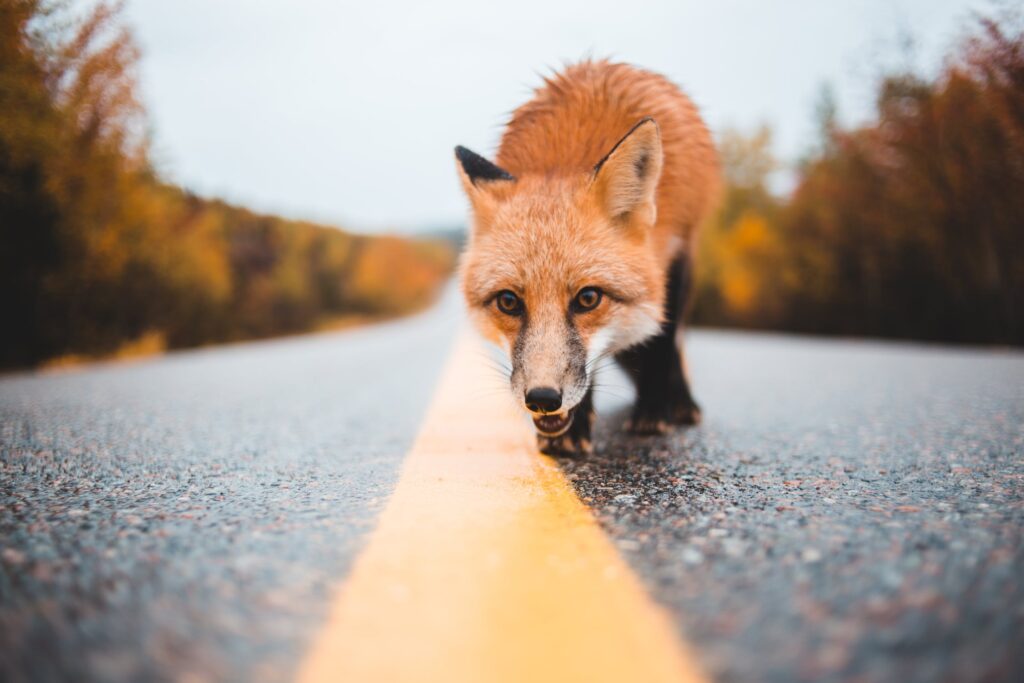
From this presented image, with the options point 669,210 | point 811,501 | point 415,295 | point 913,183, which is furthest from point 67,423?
point 415,295

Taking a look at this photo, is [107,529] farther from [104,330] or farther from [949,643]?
[104,330]

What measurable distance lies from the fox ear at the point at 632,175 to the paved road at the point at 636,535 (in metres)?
1.25

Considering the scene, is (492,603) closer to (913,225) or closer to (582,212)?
(582,212)

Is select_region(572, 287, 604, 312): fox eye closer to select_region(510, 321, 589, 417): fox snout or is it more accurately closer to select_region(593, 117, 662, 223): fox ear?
select_region(510, 321, 589, 417): fox snout

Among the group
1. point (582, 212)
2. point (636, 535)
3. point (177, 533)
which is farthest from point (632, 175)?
point (177, 533)

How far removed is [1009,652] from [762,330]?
26.9m

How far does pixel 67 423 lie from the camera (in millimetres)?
3773

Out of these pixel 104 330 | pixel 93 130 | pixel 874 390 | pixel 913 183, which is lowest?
pixel 104 330

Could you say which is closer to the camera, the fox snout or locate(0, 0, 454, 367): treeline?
the fox snout

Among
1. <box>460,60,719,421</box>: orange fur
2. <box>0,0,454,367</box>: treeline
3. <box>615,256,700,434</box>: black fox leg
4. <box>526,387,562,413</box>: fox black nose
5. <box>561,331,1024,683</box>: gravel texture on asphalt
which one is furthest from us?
<box>0,0,454,367</box>: treeline

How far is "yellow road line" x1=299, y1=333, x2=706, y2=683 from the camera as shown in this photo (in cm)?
110

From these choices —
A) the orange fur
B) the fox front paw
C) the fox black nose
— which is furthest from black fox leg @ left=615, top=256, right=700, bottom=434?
the fox black nose

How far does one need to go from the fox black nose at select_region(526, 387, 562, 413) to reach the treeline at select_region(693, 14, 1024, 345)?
7690mm

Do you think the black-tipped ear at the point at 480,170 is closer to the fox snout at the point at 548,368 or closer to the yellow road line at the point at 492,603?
the fox snout at the point at 548,368
